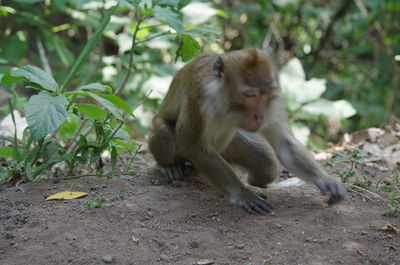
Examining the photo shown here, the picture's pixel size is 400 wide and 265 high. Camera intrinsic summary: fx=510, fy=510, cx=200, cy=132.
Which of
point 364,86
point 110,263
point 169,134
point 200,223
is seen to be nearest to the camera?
point 110,263

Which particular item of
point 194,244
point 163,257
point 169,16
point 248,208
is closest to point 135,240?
point 163,257

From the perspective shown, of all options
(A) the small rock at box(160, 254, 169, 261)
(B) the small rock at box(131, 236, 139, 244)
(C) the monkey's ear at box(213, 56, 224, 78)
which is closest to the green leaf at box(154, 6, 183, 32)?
(C) the monkey's ear at box(213, 56, 224, 78)

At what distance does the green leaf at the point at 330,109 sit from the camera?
21.5ft

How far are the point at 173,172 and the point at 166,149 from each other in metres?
0.24

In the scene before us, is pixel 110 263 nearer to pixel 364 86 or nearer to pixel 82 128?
pixel 82 128

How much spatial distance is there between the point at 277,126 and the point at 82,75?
15.0 ft

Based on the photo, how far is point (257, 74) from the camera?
391 cm

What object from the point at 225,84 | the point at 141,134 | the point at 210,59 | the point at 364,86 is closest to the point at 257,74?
the point at 225,84

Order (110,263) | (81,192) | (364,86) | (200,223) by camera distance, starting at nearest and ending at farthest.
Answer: (110,263) < (200,223) < (81,192) < (364,86)

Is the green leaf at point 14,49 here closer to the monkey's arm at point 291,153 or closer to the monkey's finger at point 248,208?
the monkey's arm at point 291,153

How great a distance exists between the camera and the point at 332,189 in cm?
393

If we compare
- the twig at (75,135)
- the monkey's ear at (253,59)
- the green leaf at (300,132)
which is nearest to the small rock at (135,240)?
the monkey's ear at (253,59)

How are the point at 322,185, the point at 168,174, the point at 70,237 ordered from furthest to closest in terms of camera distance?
1. the point at 168,174
2. the point at 322,185
3. the point at 70,237

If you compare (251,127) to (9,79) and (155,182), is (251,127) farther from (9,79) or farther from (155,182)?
(9,79)
